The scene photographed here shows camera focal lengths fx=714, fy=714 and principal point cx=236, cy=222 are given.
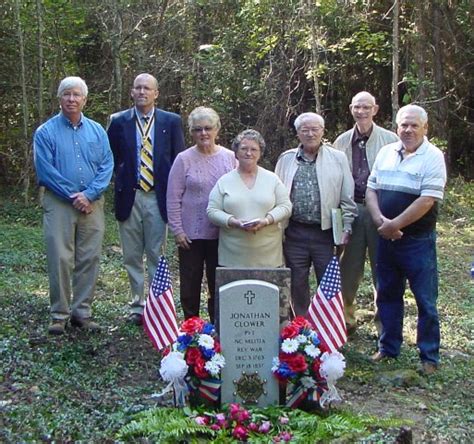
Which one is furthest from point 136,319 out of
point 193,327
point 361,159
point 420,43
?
point 420,43

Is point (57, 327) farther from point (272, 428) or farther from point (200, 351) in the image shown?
point (272, 428)

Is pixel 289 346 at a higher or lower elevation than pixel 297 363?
higher

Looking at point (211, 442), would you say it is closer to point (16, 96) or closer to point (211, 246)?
point (211, 246)

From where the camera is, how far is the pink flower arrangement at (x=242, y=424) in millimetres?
4414

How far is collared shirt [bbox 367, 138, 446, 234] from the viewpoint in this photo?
218 inches

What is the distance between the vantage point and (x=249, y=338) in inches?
193

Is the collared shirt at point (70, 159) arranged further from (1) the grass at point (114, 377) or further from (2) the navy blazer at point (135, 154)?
(1) the grass at point (114, 377)

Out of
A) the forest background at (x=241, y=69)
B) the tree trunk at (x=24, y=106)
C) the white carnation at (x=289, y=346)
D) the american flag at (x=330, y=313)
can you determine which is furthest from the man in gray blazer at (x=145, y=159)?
the tree trunk at (x=24, y=106)

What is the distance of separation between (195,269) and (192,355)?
1.43 m

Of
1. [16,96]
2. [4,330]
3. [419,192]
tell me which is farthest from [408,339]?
[16,96]

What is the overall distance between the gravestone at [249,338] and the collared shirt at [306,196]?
115 cm

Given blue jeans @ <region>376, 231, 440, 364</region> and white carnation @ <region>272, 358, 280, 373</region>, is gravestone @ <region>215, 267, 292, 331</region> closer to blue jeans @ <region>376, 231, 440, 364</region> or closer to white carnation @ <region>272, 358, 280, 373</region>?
white carnation @ <region>272, 358, 280, 373</region>

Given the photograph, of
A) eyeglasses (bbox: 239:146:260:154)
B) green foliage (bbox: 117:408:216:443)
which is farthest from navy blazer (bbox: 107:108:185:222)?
green foliage (bbox: 117:408:216:443)

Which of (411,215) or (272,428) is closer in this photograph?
(272,428)
